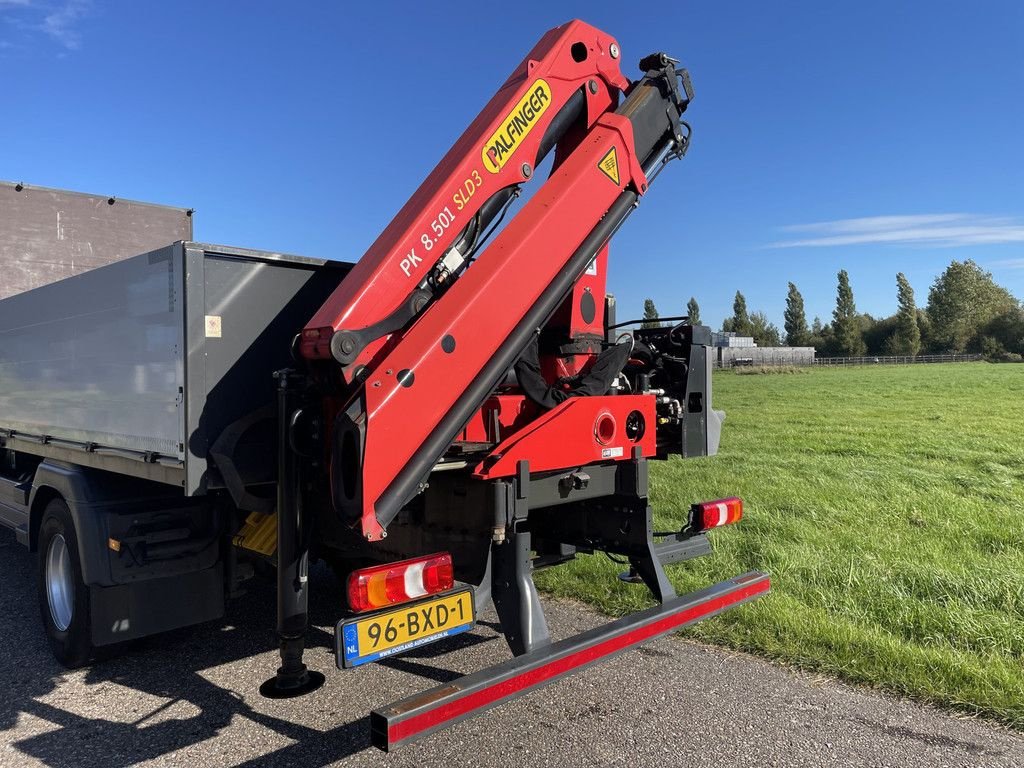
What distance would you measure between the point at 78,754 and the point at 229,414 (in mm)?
1623

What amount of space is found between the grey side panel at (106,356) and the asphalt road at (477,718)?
132 cm

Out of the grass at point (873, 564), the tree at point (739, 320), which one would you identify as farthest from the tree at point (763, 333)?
the grass at point (873, 564)

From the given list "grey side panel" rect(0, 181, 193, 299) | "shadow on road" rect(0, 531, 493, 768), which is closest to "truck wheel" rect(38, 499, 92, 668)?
"shadow on road" rect(0, 531, 493, 768)

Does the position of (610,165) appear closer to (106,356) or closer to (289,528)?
(289,528)

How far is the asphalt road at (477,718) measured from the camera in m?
3.21

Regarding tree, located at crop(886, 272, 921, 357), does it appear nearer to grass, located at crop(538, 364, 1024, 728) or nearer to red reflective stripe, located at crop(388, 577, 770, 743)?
grass, located at crop(538, 364, 1024, 728)

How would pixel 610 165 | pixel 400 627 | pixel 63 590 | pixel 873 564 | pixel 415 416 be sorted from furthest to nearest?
1. pixel 873 564
2. pixel 63 590
3. pixel 610 165
4. pixel 415 416
5. pixel 400 627

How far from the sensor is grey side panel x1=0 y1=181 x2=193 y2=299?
755 cm

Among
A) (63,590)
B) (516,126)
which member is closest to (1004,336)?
(516,126)

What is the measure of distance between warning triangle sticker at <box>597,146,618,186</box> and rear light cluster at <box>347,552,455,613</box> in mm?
2054

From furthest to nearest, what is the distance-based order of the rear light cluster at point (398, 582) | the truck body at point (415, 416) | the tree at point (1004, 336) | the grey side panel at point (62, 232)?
the tree at point (1004, 336), the grey side panel at point (62, 232), the truck body at point (415, 416), the rear light cluster at point (398, 582)

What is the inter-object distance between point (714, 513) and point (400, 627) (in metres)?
2.19

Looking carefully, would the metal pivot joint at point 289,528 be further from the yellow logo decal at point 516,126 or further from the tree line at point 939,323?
the tree line at point 939,323

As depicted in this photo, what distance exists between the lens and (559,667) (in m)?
2.99
